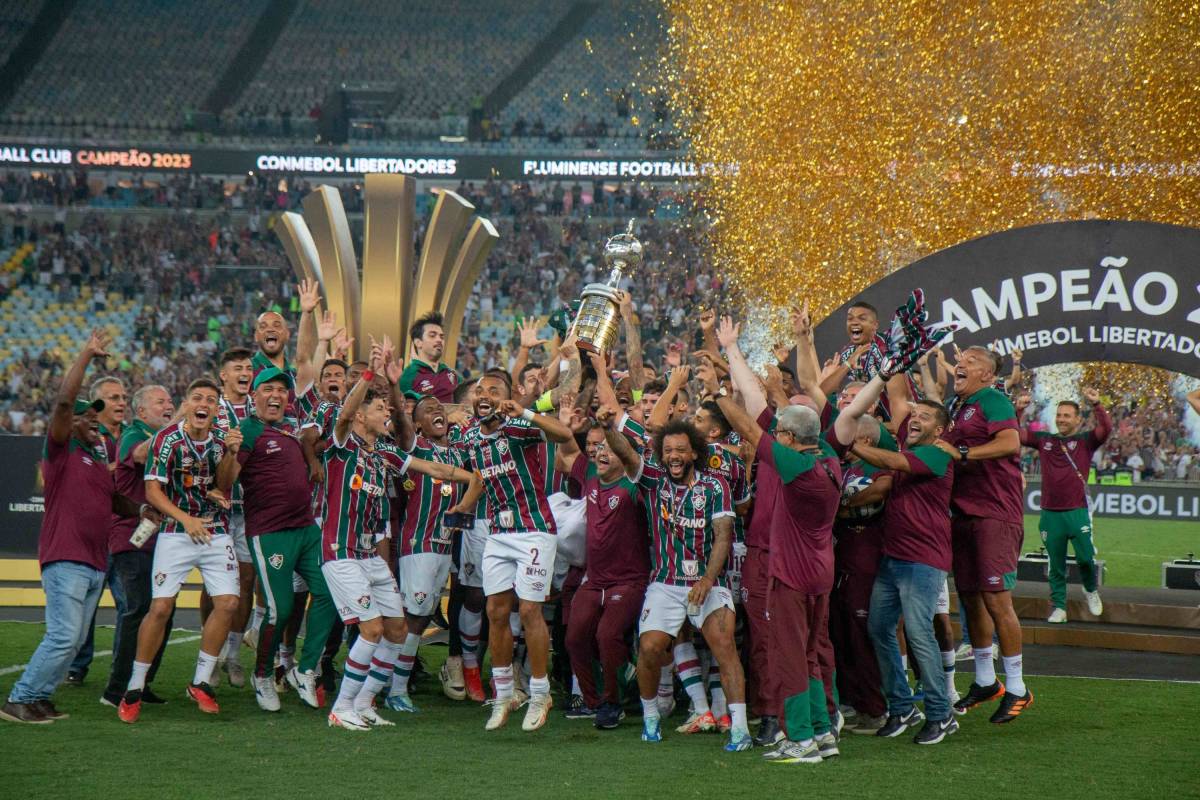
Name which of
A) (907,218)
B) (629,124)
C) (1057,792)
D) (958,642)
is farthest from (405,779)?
(629,124)

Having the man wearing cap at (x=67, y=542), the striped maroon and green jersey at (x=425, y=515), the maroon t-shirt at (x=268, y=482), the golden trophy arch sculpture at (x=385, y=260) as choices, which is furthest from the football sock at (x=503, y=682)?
the golden trophy arch sculpture at (x=385, y=260)

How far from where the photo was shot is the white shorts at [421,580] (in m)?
8.30

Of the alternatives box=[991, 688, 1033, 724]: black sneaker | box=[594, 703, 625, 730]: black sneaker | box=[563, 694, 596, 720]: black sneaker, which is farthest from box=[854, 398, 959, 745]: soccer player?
box=[563, 694, 596, 720]: black sneaker

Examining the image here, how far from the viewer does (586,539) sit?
8.14m

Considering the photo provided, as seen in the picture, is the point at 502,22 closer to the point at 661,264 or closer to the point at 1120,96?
the point at 661,264

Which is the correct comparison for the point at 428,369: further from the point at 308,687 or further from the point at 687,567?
the point at 687,567

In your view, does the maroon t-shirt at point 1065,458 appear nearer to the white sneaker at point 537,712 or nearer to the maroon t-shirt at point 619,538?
the maroon t-shirt at point 619,538

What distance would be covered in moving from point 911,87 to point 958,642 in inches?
492

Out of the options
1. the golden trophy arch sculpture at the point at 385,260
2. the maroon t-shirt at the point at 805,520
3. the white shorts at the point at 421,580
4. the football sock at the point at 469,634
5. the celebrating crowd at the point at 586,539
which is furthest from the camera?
the golden trophy arch sculpture at the point at 385,260

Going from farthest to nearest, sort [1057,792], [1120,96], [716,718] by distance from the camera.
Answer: [1120,96], [716,718], [1057,792]

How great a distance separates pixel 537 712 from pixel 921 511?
2.51 meters

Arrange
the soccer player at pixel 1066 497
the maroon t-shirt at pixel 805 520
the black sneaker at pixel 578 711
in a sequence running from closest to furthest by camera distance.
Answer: the maroon t-shirt at pixel 805 520 → the black sneaker at pixel 578 711 → the soccer player at pixel 1066 497

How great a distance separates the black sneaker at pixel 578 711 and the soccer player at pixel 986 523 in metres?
2.27

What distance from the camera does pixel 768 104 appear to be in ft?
72.0
